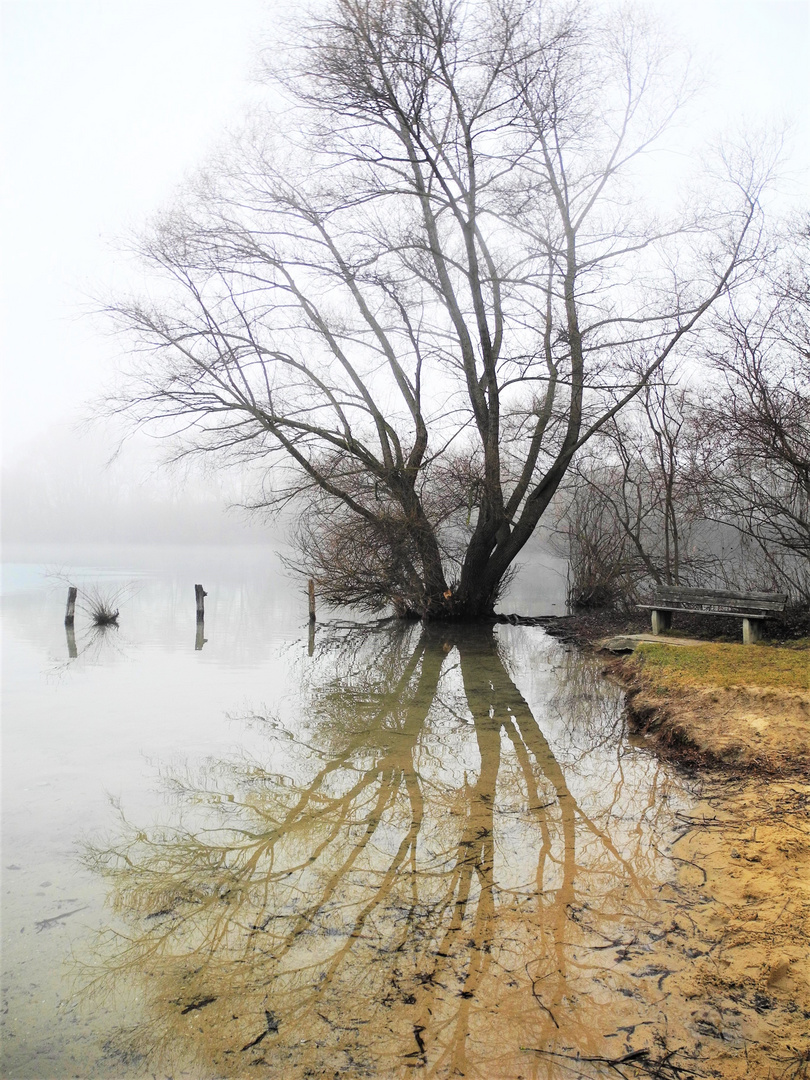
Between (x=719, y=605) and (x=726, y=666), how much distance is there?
335 cm

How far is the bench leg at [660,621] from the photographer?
1245 cm

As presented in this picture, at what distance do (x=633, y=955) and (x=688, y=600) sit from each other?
9257mm

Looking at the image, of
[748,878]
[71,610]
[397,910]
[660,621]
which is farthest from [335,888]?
[71,610]

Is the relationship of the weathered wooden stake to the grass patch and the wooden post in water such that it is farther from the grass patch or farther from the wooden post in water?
the grass patch

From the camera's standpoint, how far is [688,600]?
12.0 metres

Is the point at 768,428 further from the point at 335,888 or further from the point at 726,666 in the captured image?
the point at 335,888

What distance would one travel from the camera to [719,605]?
1141cm

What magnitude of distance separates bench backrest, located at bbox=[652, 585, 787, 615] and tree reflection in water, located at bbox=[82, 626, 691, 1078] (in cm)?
465

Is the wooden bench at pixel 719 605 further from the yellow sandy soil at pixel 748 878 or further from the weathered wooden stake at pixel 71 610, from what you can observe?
the weathered wooden stake at pixel 71 610

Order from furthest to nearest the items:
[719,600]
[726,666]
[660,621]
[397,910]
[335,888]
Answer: [660,621]
[719,600]
[726,666]
[335,888]
[397,910]

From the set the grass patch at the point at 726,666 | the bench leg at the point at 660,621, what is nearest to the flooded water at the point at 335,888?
the grass patch at the point at 726,666

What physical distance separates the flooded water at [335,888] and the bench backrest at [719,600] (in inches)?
117

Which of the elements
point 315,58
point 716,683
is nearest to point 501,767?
point 716,683

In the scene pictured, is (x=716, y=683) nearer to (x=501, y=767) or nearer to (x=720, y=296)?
(x=501, y=767)
